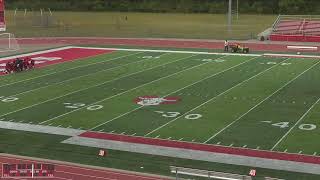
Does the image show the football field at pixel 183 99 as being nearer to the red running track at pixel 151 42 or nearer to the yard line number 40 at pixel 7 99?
the yard line number 40 at pixel 7 99

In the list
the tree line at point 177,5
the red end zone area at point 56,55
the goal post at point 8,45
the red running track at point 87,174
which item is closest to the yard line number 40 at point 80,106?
the red running track at point 87,174

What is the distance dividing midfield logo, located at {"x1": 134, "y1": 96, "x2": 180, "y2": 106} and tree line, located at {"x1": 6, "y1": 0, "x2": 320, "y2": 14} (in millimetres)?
55869

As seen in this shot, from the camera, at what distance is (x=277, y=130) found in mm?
18781

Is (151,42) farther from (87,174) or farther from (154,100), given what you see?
(87,174)

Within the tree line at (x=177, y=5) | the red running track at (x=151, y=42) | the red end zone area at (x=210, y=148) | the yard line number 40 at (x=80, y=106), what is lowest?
the red end zone area at (x=210, y=148)

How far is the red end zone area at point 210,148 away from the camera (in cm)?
1596

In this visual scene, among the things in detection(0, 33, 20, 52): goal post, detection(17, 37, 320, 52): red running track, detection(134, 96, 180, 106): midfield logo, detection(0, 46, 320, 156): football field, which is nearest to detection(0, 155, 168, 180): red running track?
detection(0, 46, 320, 156): football field

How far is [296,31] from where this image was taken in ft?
164

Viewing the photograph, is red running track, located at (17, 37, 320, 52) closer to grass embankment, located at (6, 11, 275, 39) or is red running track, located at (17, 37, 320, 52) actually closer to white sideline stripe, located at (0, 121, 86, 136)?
grass embankment, located at (6, 11, 275, 39)

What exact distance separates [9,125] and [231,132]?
25.0ft

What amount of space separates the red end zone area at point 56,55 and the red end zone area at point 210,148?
15979mm

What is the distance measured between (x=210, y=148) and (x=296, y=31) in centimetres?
3515

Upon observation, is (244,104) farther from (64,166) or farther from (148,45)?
(148,45)

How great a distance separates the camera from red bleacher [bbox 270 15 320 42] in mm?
46897
